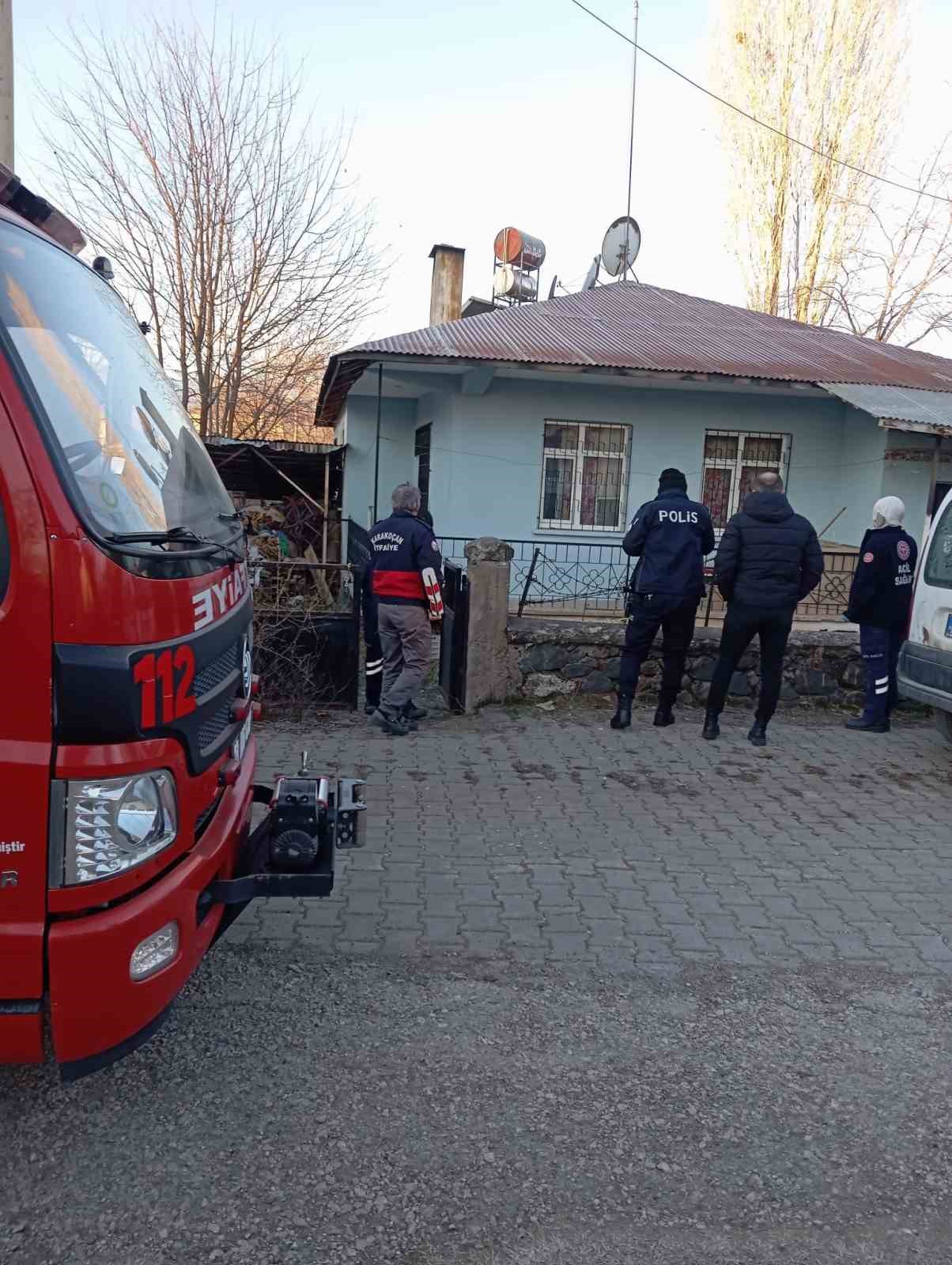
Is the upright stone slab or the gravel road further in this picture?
the upright stone slab

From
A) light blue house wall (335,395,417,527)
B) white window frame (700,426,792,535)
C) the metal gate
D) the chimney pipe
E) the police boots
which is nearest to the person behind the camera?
the police boots

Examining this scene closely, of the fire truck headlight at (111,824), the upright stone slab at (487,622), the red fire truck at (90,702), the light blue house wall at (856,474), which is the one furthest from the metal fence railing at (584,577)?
the fire truck headlight at (111,824)

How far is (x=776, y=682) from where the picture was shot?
6.98 m

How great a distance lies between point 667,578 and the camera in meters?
6.96

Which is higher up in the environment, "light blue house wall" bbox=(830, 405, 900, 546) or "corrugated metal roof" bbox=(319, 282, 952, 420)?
"corrugated metal roof" bbox=(319, 282, 952, 420)

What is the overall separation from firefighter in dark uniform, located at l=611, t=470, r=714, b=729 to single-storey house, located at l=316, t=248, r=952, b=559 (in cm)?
500

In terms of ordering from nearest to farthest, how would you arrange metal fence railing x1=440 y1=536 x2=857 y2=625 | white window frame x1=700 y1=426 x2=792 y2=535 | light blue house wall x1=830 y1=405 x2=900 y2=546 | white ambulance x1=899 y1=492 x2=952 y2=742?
white ambulance x1=899 y1=492 x2=952 y2=742
metal fence railing x1=440 y1=536 x2=857 y2=625
light blue house wall x1=830 y1=405 x2=900 y2=546
white window frame x1=700 y1=426 x2=792 y2=535

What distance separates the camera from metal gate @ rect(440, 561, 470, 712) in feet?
24.7

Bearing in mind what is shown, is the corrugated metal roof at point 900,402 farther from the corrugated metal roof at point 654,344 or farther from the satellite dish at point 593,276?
the satellite dish at point 593,276

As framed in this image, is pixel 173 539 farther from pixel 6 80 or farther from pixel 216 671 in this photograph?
pixel 6 80

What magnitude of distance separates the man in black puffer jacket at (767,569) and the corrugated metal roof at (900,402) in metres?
4.07

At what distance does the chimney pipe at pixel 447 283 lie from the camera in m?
18.2

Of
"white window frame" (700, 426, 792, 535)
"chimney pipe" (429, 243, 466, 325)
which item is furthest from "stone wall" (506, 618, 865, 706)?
"chimney pipe" (429, 243, 466, 325)

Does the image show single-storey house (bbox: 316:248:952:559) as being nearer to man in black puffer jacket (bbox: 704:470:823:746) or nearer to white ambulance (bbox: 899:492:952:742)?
man in black puffer jacket (bbox: 704:470:823:746)
